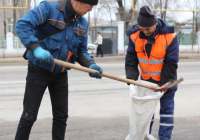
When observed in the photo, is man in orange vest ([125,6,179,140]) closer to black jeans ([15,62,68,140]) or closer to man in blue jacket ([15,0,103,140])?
man in blue jacket ([15,0,103,140])

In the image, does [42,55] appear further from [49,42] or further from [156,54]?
→ [156,54]

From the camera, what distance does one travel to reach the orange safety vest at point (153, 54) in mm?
3388

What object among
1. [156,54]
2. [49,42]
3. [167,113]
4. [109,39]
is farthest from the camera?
[109,39]

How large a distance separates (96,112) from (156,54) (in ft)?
6.67

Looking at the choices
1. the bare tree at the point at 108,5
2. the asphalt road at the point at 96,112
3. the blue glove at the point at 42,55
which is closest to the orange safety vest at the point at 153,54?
the asphalt road at the point at 96,112

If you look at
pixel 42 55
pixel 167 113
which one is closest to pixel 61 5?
pixel 42 55

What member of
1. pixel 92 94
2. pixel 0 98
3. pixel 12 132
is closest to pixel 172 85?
pixel 12 132

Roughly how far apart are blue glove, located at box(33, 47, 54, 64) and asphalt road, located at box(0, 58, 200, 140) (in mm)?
1572

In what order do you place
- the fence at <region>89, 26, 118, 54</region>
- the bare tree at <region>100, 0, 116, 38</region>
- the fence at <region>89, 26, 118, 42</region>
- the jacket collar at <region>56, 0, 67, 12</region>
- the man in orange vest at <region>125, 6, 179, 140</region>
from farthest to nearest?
1. the bare tree at <region>100, 0, 116, 38</region>
2. the fence at <region>89, 26, 118, 42</region>
3. the fence at <region>89, 26, 118, 54</region>
4. the man in orange vest at <region>125, 6, 179, 140</region>
5. the jacket collar at <region>56, 0, 67, 12</region>

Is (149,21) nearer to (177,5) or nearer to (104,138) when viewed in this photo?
(104,138)

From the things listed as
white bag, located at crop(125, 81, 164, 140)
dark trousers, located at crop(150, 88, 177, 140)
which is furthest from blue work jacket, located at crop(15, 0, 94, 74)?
dark trousers, located at crop(150, 88, 177, 140)

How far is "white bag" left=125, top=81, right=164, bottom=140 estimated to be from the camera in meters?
3.45

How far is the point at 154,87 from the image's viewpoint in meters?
3.41

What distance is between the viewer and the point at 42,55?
258 centimetres
